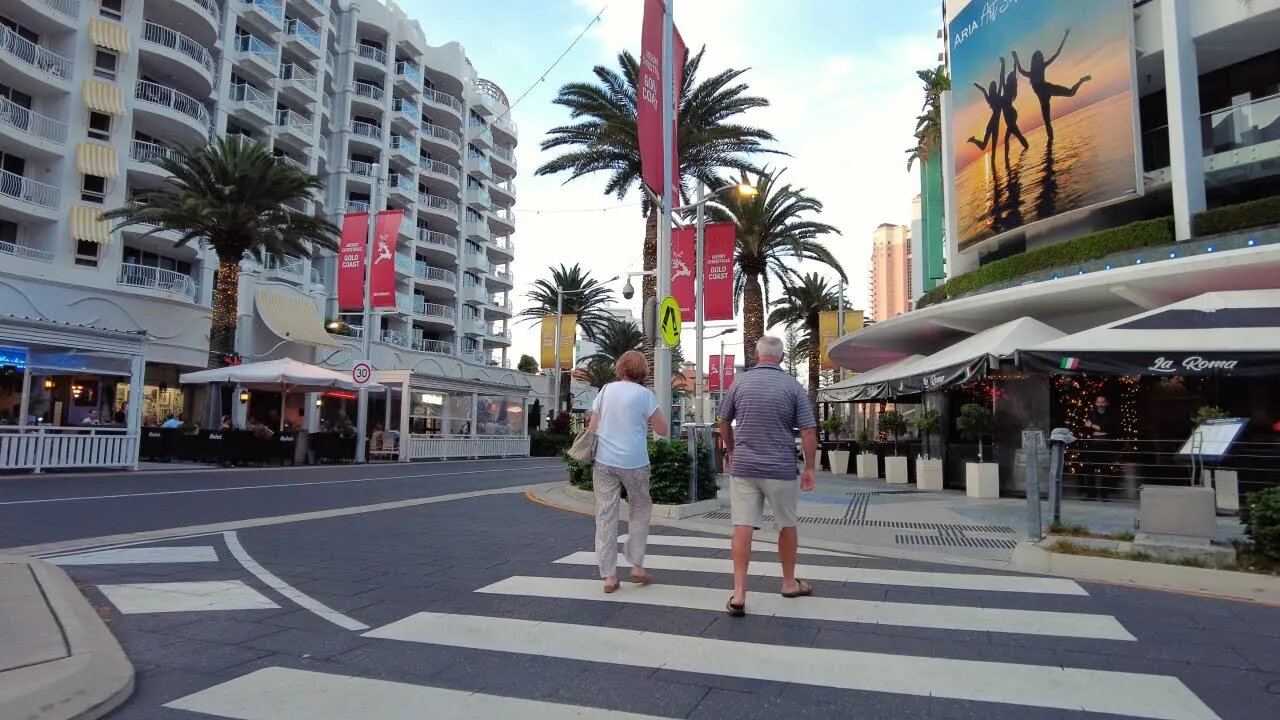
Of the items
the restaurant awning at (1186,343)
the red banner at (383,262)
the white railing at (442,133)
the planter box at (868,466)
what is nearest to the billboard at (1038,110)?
the restaurant awning at (1186,343)

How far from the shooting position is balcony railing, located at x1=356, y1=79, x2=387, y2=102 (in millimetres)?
50844

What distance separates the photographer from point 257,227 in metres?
27.0

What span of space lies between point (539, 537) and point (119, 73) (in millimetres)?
32869

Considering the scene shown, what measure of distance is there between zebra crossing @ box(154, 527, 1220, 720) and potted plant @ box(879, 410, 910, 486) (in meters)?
13.0

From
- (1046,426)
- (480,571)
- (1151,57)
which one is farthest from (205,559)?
(1151,57)

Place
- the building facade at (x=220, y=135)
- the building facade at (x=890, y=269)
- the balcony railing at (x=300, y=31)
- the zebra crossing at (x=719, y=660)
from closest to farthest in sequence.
Answer: the zebra crossing at (x=719, y=660) < the building facade at (x=220, y=135) < the balcony railing at (x=300, y=31) < the building facade at (x=890, y=269)

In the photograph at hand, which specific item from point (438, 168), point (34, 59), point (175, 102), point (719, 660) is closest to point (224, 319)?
point (34, 59)

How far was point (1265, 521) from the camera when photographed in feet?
20.6

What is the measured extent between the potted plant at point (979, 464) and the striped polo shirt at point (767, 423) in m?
10.0

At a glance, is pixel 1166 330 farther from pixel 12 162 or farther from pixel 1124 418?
pixel 12 162

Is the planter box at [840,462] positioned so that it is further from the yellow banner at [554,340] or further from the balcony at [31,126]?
the balcony at [31,126]

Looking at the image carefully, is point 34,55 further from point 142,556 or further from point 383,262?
point 142,556

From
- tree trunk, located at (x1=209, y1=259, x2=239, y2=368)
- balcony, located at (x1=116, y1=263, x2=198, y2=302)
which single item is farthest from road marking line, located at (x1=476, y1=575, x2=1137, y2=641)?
balcony, located at (x1=116, y1=263, x2=198, y2=302)

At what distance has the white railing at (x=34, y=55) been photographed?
27000 mm
